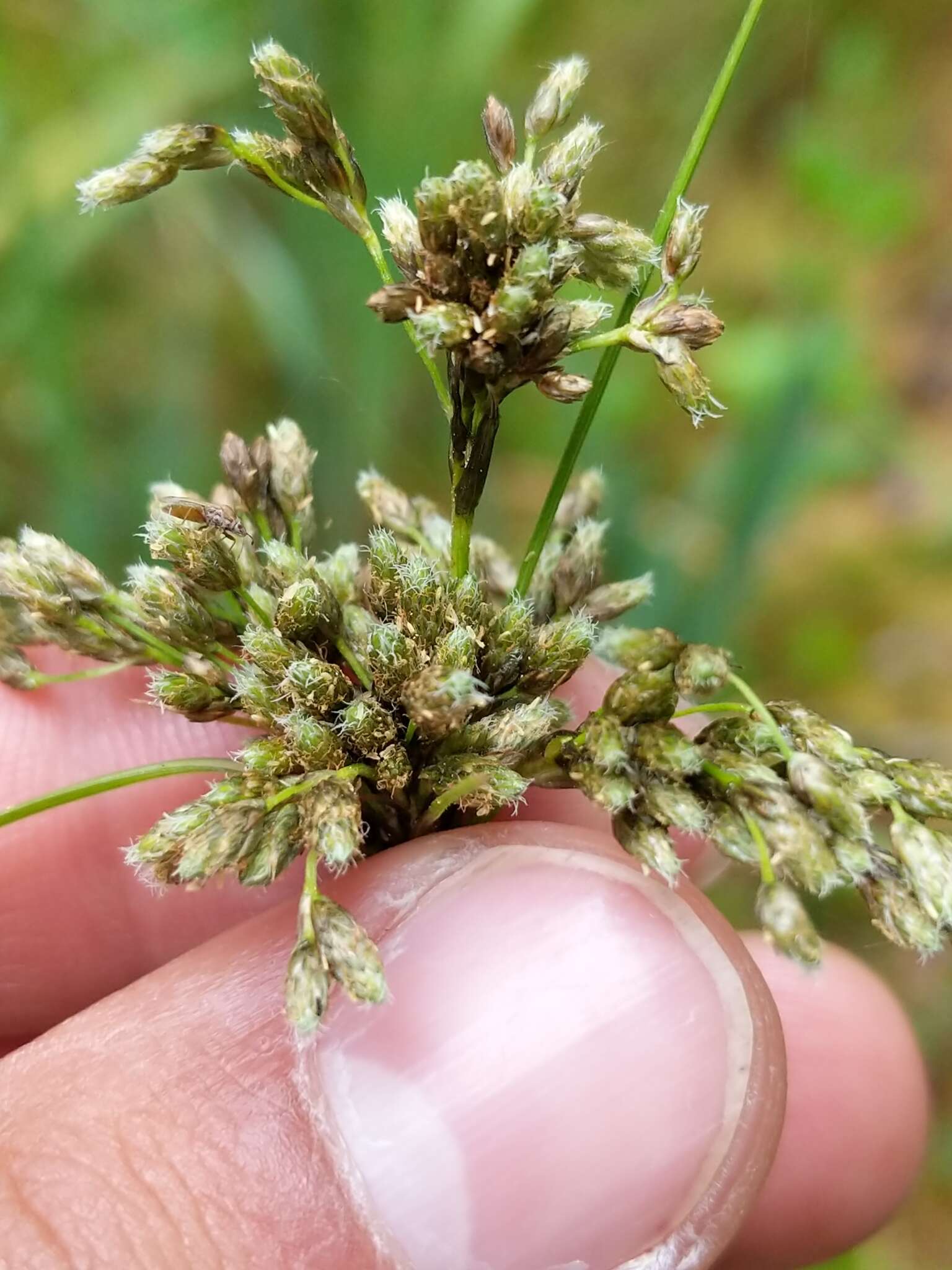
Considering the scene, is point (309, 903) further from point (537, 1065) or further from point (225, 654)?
point (537, 1065)

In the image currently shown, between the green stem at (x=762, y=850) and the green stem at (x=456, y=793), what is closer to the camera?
the green stem at (x=762, y=850)

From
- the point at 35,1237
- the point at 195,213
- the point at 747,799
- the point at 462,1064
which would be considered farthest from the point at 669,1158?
the point at 195,213

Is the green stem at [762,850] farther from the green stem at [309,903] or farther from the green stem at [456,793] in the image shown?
the green stem at [309,903]

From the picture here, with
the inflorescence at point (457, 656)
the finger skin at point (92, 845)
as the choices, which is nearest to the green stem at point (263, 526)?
the inflorescence at point (457, 656)

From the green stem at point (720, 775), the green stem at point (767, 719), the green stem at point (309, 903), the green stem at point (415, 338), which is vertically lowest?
the green stem at point (309, 903)

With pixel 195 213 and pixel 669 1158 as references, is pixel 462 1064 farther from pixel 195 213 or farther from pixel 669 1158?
pixel 195 213

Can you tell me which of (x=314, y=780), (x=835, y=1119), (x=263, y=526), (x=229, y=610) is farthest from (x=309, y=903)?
(x=835, y=1119)

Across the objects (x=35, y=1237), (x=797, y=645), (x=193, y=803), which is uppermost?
(x=797, y=645)
